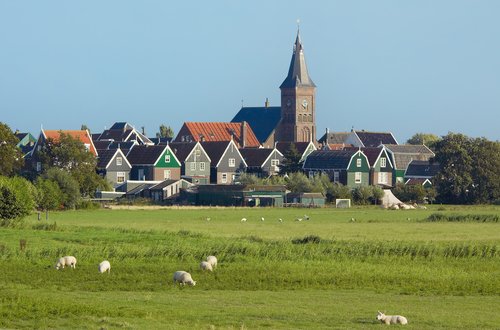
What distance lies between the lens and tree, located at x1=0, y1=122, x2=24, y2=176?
87938 mm

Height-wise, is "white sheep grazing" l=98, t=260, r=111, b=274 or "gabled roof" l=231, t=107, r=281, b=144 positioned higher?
"gabled roof" l=231, t=107, r=281, b=144

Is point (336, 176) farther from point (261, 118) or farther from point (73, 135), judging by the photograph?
point (261, 118)

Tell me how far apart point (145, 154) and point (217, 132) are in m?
28.1

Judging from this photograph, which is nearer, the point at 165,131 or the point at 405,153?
the point at 405,153

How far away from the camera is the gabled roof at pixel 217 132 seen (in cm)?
14238

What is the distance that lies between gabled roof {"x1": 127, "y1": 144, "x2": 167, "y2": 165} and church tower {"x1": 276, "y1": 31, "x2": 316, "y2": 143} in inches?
1544

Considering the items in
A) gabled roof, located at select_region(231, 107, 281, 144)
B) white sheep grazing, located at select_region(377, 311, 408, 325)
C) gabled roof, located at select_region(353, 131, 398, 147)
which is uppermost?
gabled roof, located at select_region(231, 107, 281, 144)

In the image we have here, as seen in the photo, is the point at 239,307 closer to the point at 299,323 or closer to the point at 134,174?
the point at 299,323

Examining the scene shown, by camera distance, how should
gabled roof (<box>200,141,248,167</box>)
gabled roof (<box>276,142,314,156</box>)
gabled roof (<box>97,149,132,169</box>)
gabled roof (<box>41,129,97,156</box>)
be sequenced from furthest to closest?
gabled roof (<box>276,142,314,156</box>) < gabled roof (<box>200,141,248,167</box>) < gabled roof (<box>97,149,132,169</box>) < gabled roof (<box>41,129,97,156</box>)

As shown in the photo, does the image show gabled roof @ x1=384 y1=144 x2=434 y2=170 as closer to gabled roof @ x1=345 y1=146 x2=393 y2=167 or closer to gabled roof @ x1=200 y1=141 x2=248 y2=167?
gabled roof @ x1=345 y1=146 x2=393 y2=167

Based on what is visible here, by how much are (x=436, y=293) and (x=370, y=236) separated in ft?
72.5

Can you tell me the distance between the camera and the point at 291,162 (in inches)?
4811

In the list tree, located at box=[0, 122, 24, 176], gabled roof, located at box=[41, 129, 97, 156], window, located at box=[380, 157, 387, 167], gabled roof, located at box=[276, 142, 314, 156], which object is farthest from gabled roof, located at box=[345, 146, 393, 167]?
tree, located at box=[0, 122, 24, 176]

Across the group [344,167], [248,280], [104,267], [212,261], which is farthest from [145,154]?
[248,280]
